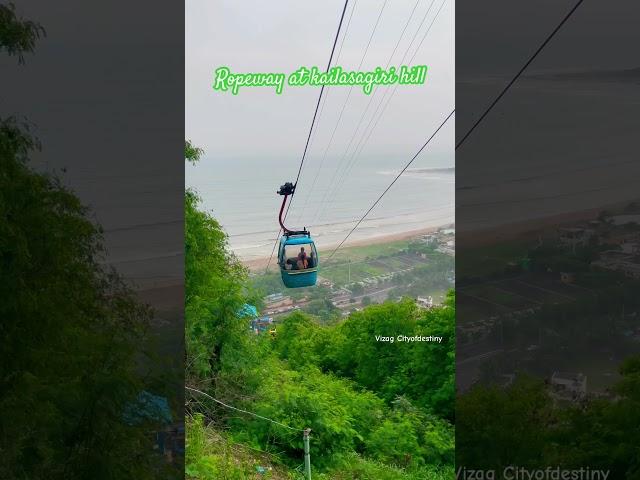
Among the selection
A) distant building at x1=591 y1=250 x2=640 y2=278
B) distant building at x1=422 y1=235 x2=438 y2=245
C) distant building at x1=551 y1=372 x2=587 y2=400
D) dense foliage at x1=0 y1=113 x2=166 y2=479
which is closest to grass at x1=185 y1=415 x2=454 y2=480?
dense foliage at x1=0 y1=113 x2=166 y2=479

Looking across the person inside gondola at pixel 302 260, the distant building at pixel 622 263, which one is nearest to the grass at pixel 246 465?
the person inside gondola at pixel 302 260

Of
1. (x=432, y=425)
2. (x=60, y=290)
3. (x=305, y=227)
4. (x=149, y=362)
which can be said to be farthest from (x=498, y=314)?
(x=60, y=290)

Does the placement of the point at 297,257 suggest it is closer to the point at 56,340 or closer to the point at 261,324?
the point at 261,324

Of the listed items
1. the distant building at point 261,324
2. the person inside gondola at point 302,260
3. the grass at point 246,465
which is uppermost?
the person inside gondola at point 302,260

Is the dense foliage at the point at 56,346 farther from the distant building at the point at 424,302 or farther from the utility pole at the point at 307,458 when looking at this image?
the distant building at the point at 424,302

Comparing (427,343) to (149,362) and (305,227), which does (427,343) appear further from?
(149,362)

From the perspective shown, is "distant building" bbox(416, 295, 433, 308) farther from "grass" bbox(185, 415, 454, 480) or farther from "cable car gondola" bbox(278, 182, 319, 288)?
"grass" bbox(185, 415, 454, 480)

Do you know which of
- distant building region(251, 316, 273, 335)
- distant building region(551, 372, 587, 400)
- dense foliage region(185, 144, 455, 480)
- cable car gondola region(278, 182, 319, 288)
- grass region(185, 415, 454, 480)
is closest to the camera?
grass region(185, 415, 454, 480)
